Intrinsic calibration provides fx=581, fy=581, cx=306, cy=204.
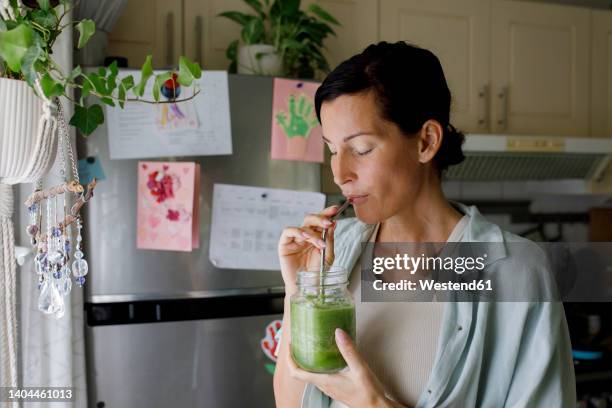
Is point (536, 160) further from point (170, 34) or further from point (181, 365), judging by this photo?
point (181, 365)

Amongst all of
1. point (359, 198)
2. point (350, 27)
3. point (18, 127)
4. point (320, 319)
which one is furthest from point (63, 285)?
point (350, 27)

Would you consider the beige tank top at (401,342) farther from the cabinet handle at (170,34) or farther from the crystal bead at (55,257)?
the cabinet handle at (170,34)

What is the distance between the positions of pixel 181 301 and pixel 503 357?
1035mm

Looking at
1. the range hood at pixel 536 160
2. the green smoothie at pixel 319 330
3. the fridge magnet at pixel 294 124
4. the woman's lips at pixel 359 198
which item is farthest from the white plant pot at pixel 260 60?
the green smoothie at pixel 319 330

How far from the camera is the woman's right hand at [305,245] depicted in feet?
3.02

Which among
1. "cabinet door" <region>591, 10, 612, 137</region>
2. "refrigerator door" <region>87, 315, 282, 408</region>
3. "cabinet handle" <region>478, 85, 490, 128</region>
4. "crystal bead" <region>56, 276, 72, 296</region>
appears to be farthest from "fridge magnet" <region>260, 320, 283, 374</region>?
"cabinet door" <region>591, 10, 612, 137</region>

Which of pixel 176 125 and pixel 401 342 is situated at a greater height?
pixel 176 125

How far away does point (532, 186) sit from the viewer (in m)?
2.88

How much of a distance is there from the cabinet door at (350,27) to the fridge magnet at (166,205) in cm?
84

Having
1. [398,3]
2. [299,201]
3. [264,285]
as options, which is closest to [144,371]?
[264,285]

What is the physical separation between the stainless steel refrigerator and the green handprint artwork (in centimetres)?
5

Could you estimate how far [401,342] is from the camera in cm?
94

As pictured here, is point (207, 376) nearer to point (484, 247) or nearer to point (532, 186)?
point (484, 247)

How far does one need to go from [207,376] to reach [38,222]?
109 cm
